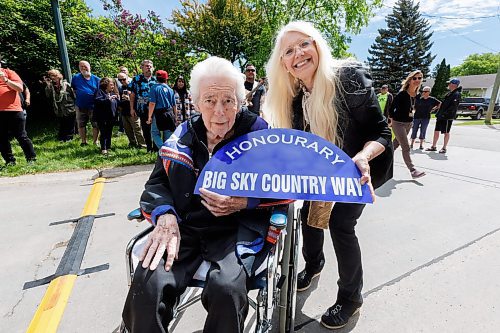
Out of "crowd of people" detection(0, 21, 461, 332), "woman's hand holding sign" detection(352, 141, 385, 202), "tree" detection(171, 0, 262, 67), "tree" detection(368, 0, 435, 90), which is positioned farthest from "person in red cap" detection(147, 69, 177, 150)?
"tree" detection(368, 0, 435, 90)

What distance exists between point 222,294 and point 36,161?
5549 millimetres

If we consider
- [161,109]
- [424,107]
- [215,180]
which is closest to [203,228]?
[215,180]

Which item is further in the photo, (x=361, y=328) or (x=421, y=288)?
(x=421, y=288)

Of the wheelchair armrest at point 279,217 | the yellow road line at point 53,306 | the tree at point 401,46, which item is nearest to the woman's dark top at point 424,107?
the wheelchair armrest at point 279,217

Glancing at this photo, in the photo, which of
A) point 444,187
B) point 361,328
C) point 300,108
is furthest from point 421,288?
point 444,187

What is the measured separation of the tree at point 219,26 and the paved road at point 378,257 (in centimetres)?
1731

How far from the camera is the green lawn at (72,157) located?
194 inches

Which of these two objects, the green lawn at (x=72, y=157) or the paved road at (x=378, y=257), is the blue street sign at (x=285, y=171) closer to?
the paved road at (x=378, y=257)

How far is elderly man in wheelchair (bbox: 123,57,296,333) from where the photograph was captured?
1.24 m

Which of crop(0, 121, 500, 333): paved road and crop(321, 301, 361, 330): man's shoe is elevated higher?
crop(321, 301, 361, 330): man's shoe

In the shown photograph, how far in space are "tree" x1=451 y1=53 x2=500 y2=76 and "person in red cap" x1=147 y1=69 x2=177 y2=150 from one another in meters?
82.8

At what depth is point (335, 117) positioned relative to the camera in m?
1.58

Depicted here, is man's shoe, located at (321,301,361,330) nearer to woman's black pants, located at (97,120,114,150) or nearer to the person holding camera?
woman's black pants, located at (97,120,114,150)

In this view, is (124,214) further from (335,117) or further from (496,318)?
(496,318)
